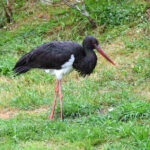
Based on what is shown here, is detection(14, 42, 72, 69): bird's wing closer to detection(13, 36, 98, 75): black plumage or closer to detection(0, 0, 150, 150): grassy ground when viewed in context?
detection(13, 36, 98, 75): black plumage

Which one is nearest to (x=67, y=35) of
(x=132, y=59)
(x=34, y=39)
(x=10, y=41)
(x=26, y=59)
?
(x=34, y=39)

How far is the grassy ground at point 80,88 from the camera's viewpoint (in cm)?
520

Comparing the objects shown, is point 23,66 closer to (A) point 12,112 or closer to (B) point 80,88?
(A) point 12,112

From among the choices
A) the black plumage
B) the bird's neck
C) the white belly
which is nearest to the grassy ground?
the white belly

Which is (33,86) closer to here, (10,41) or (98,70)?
(98,70)

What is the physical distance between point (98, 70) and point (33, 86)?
155cm

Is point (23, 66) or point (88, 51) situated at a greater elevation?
point (88, 51)

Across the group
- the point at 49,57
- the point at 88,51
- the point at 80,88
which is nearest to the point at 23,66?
the point at 49,57

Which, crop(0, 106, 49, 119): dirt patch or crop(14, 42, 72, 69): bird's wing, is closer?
crop(14, 42, 72, 69): bird's wing

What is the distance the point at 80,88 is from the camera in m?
7.50

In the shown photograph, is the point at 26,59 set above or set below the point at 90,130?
above

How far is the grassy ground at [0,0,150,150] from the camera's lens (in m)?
5.20

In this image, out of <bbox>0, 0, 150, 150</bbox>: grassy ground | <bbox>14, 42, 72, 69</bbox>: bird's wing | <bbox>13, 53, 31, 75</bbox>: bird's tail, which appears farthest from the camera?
<bbox>13, 53, 31, 75</bbox>: bird's tail

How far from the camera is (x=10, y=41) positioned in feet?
34.8
